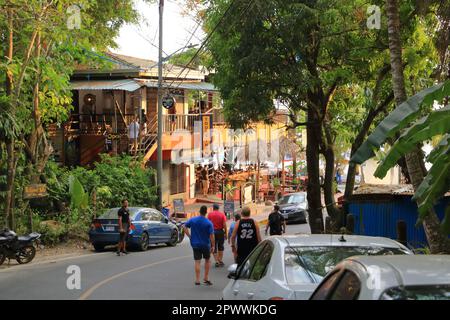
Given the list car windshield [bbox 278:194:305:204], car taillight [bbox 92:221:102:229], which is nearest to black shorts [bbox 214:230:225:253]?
car taillight [bbox 92:221:102:229]

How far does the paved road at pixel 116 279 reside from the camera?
43.0ft

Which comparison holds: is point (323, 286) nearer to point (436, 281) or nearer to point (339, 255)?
point (436, 281)

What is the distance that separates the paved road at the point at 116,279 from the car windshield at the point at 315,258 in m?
5.63

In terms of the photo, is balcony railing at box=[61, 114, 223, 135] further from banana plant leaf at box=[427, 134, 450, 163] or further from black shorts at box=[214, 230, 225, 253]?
banana plant leaf at box=[427, 134, 450, 163]

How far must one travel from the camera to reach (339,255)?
23.7ft

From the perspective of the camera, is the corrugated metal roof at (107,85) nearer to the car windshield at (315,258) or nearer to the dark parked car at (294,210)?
the dark parked car at (294,210)

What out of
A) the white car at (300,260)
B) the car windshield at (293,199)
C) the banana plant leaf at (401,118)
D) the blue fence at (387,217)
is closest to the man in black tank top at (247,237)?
the banana plant leaf at (401,118)

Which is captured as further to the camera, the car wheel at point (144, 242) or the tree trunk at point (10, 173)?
the car wheel at point (144, 242)

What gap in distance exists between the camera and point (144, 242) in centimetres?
2247

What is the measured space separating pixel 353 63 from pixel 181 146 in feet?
56.0

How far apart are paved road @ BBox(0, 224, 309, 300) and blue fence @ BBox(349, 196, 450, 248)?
163 inches

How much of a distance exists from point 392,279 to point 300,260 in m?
3.22
